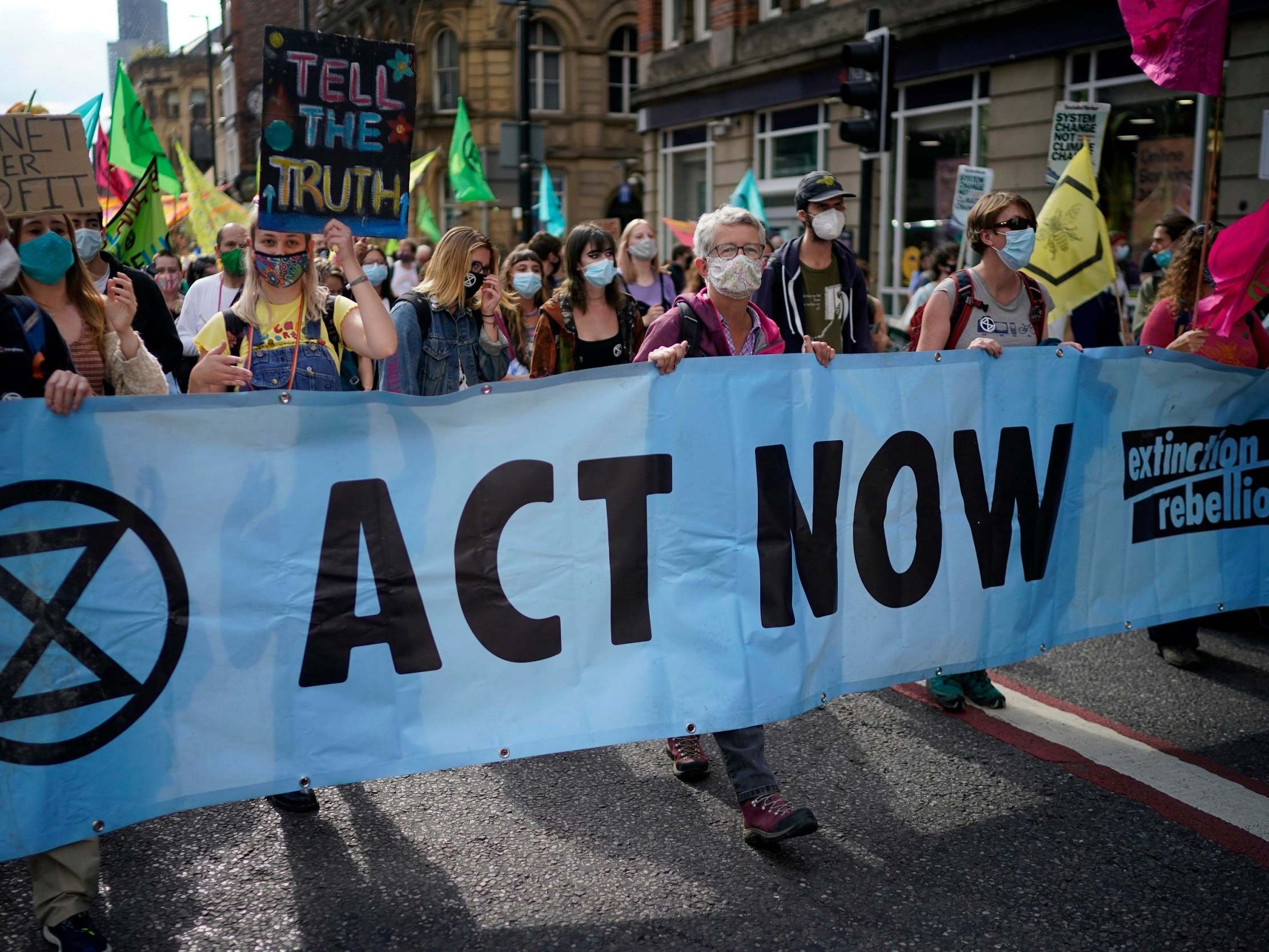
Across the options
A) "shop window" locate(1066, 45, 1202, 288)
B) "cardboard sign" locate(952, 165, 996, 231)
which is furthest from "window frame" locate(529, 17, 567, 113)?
"cardboard sign" locate(952, 165, 996, 231)

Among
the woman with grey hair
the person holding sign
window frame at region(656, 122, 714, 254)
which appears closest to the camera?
the woman with grey hair

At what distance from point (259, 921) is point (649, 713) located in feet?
4.05

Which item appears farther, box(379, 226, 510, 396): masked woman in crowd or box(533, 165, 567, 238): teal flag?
box(533, 165, 567, 238): teal flag

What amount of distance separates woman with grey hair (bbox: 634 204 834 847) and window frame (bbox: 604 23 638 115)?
36357 mm

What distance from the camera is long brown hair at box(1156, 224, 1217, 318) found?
5.82 meters

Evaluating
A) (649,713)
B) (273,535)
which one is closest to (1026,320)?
(649,713)

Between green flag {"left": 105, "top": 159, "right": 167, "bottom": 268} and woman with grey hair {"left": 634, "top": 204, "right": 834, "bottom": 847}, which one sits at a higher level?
green flag {"left": 105, "top": 159, "right": 167, "bottom": 268}

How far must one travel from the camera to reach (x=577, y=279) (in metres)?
6.15

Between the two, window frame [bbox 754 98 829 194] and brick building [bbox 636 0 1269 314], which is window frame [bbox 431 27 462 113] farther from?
window frame [bbox 754 98 829 194]

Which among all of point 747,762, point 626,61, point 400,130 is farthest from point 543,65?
point 747,762

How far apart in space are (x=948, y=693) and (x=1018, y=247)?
1.82 metres

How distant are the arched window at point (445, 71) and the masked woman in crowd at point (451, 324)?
36.4 meters

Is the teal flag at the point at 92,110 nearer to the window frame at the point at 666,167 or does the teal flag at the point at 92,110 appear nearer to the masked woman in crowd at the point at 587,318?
the masked woman in crowd at the point at 587,318

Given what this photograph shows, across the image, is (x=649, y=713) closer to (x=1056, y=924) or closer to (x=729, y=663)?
(x=729, y=663)
